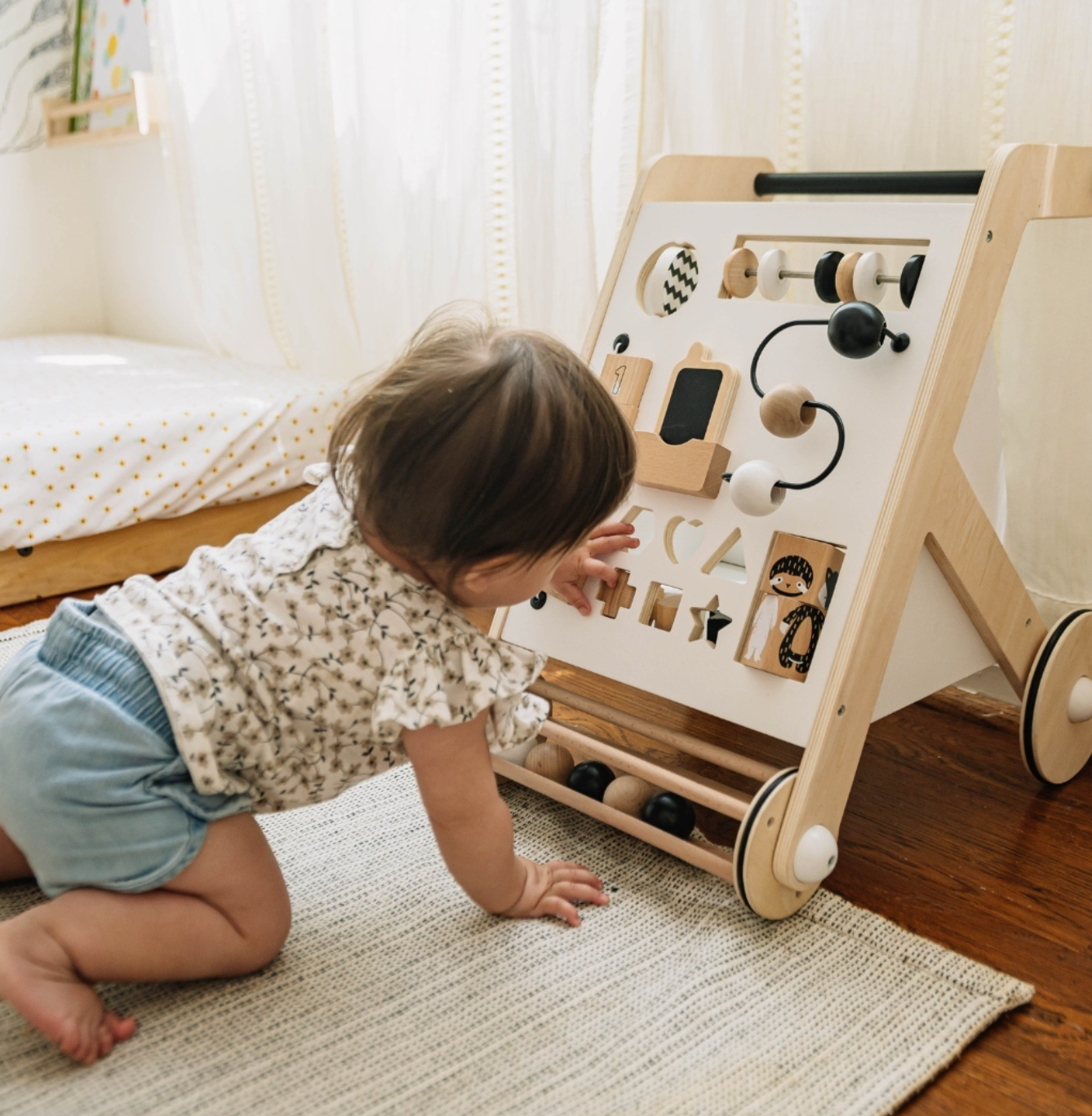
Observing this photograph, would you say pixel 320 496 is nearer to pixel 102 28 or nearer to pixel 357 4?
pixel 357 4

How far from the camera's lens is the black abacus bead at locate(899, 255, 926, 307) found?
0.93m

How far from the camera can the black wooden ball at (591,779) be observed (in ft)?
3.40

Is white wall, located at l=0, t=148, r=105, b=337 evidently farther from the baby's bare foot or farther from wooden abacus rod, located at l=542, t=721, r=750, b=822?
the baby's bare foot

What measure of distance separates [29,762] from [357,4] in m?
1.45

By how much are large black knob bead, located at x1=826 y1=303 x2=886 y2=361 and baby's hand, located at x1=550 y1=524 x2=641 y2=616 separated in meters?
0.26

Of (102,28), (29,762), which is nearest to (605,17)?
(29,762)

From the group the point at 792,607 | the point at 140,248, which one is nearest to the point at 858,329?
the point at 792,607

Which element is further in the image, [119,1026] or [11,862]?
[11,862]

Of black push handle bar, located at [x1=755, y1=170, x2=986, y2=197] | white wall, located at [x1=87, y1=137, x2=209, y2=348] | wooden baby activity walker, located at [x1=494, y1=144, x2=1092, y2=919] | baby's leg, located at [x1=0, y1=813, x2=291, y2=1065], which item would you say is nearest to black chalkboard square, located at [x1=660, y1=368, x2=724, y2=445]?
wooden baby activity walker, located at [x1=494, y1=144, x2=1092, y2=919]

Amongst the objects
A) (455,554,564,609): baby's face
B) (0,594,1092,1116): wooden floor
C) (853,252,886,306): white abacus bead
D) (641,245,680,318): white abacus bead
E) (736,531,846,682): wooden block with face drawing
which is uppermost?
(853,252,886,306): white abacus bead

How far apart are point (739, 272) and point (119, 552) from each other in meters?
1.13

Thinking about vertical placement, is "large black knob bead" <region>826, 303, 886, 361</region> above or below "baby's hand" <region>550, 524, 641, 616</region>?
above

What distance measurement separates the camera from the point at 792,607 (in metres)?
0.93

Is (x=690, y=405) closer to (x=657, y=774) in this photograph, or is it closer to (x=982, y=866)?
(x=657, y=774)
